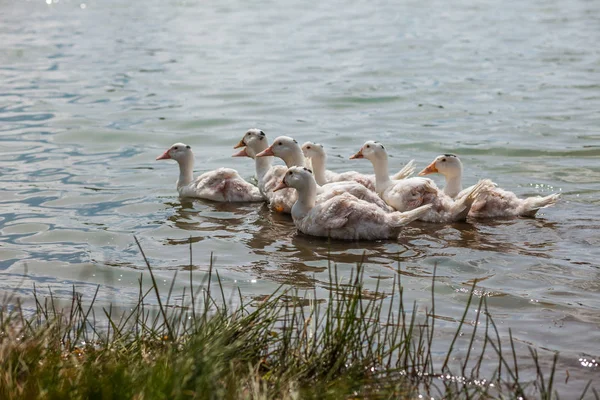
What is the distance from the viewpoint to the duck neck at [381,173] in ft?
33.0

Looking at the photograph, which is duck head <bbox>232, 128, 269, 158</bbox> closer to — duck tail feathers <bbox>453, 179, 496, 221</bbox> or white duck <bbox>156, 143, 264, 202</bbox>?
white duck <bbox>156, 143, 264, 202</bbox>

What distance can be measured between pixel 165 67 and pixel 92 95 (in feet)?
10.9

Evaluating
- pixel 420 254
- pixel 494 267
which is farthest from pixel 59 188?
pixel 494 267

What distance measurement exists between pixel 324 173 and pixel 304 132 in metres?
3.75

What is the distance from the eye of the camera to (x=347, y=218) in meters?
8.74

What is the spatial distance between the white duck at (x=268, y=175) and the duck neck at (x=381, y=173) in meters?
0.96

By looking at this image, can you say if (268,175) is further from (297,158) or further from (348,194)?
(348,194)

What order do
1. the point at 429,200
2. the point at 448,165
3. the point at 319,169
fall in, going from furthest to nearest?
the point at 319,169 → the point at 448,165 → the point at 429,200

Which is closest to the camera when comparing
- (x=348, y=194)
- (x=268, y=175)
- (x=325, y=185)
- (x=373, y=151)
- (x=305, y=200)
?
(x=348, y=194)

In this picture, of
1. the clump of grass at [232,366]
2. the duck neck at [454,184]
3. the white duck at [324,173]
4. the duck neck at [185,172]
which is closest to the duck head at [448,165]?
the duck neck at [454,184]

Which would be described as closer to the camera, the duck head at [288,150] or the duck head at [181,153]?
the duck head at [288,150]

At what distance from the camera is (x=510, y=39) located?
22734 millimetres

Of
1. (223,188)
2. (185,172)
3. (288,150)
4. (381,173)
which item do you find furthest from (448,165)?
(185,172)

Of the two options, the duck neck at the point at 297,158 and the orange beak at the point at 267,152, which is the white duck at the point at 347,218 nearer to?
the duck neck at the point at 297,158
